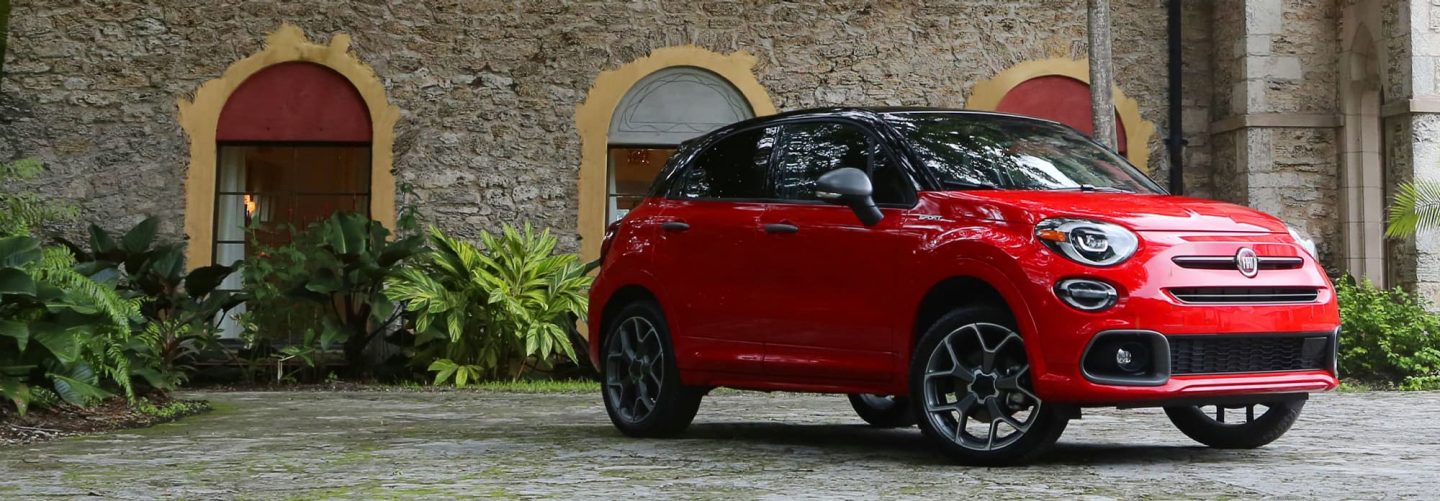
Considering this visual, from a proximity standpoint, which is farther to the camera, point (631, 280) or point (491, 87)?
point (491, 87)

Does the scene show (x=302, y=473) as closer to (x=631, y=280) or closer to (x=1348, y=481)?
(x=631, y=280)

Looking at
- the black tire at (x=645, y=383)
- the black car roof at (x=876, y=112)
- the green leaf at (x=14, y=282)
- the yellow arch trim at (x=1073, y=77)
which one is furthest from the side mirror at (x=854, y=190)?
the yellow arch trim at (x=1073, y=77)

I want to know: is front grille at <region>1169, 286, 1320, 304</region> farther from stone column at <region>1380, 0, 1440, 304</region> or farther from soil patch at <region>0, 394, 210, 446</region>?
stone column at <region>1380, 0, 1440, 304</region>

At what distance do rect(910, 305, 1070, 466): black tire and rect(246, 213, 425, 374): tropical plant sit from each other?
818cm

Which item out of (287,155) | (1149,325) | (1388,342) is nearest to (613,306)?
(1149,325)

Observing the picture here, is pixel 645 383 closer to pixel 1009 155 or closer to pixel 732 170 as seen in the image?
pixel 732 170

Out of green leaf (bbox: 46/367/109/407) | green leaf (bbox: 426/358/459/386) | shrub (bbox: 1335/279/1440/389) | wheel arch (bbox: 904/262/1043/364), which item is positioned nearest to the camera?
wheel arch (bbox: 904/262/1043/364)

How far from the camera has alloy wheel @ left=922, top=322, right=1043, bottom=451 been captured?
657 cm

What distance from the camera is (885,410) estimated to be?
918cm

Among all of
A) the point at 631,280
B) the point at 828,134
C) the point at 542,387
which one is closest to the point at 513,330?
the point at 542,387

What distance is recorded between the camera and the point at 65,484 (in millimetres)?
6371

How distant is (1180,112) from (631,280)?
9.01m

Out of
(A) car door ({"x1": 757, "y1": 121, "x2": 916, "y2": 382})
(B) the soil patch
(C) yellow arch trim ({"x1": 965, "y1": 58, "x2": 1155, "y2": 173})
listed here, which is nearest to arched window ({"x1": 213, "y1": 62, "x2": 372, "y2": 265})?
(B) the soil patch

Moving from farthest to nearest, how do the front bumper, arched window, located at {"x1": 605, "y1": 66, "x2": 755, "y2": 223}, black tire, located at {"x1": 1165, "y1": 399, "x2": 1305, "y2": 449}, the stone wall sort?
arched window, located at {"x1": 605, "y1": 66, "x2": 755, "y2": 223} < the stone wall < black tire, located at {"x1": 1165, "y1": 399, "x2": 1305, "y2": 449} < the front bumper
